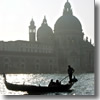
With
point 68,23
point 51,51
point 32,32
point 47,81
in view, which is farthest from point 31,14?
point 47,81

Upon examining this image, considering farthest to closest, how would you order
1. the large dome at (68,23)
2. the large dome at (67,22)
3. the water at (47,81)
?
the large dome at (68,23), the large dome at (67,22), the water at (47,81)

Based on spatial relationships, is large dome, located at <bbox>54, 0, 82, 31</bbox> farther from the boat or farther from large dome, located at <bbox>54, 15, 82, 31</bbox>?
the boat

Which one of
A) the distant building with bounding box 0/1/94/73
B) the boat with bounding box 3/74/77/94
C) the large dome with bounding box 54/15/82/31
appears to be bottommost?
the boat with bounding box 3/74/77/94

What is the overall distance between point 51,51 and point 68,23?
872 mm

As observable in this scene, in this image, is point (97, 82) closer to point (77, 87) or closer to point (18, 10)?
point (77, 87)

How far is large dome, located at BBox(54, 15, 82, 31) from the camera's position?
935 centimetres

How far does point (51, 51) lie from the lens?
945cm

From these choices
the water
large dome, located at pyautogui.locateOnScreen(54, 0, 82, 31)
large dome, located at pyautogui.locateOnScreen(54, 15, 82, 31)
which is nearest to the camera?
the water

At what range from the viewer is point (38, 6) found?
9172mm

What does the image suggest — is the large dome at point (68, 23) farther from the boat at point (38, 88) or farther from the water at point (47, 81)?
the boat at point (38, 88)

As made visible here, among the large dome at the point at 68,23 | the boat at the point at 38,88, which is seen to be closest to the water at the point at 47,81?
the boat at the point at 38,88

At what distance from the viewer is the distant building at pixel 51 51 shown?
9.21m

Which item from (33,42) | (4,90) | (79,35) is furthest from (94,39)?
(4,90)

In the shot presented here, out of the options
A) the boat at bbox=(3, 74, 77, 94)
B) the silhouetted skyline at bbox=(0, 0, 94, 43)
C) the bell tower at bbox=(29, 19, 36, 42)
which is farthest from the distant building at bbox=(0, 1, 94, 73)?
the boat at bbox=(3, 74, 77, 94)
